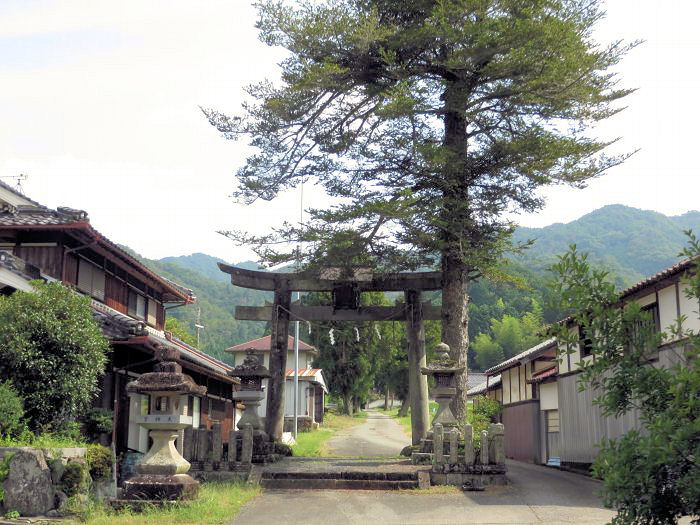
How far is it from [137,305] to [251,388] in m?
9.11

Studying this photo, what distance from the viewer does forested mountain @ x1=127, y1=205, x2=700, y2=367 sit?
97.6m

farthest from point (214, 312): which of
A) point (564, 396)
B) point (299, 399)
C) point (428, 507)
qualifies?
point (428, 507)

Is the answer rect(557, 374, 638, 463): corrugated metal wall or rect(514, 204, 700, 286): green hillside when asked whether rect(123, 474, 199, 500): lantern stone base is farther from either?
rect(514, 204, 700, 286): green hillside

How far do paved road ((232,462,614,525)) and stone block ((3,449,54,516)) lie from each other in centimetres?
302

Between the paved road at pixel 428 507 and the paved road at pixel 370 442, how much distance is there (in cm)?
1026

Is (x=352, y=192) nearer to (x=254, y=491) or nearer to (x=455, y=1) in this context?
(x=455, y=1)

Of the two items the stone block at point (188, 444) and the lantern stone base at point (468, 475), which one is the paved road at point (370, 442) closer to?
the lantern stone base at point (468, 475)

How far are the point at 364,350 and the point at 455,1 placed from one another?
39652mm

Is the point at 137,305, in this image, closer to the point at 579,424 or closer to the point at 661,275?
the point at 579,424

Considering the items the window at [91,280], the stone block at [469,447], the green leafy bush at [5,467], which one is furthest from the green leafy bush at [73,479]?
the window at [91,280]

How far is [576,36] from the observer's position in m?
16.6

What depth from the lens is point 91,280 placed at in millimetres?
21469

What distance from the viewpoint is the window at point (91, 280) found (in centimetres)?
2083

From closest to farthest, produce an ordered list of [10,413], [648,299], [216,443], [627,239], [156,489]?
[10,413]
[156,489]
[216,443]
[648,299]
[627,239]
